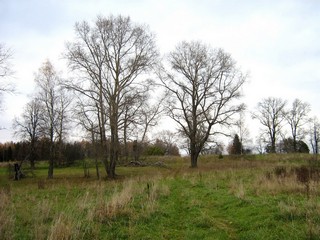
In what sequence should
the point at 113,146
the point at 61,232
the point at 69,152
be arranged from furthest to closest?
the point at 69,152
the point at 113,146
the point at 61,232

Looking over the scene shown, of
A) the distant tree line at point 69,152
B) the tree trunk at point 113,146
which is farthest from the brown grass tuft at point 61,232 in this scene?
the distant tree line at point 69,152

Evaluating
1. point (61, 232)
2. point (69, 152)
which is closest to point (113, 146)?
point (61, 232)

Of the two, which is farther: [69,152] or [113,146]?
[69,152]

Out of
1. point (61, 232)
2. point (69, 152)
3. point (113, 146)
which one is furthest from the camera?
point (69, 152)

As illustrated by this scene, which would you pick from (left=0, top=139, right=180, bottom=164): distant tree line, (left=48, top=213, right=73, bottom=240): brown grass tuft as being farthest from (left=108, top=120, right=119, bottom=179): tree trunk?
(left=48, top=213, right=73, bottom=240): brown grass tuft

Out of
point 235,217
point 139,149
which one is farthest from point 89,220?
point 139,149

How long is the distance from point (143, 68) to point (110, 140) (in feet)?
22.7

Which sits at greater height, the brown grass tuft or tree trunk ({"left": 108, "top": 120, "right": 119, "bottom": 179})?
tree trunk ({"left": 108, "top": 120, "right": 119, "bottom": 179})

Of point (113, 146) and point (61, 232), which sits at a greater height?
point (113, 146)

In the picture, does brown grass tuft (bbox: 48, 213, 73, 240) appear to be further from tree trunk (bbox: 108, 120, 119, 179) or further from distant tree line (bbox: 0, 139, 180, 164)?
distant tree line (bbox: 0, 139, 180, 164)

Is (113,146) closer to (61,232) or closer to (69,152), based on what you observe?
(61,232)

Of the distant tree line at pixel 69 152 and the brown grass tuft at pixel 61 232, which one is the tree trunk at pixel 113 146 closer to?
the distant tree line at pixel 69 152

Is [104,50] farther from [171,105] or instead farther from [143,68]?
[171,105]

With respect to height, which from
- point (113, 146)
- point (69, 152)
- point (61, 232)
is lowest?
point (61, 232)
